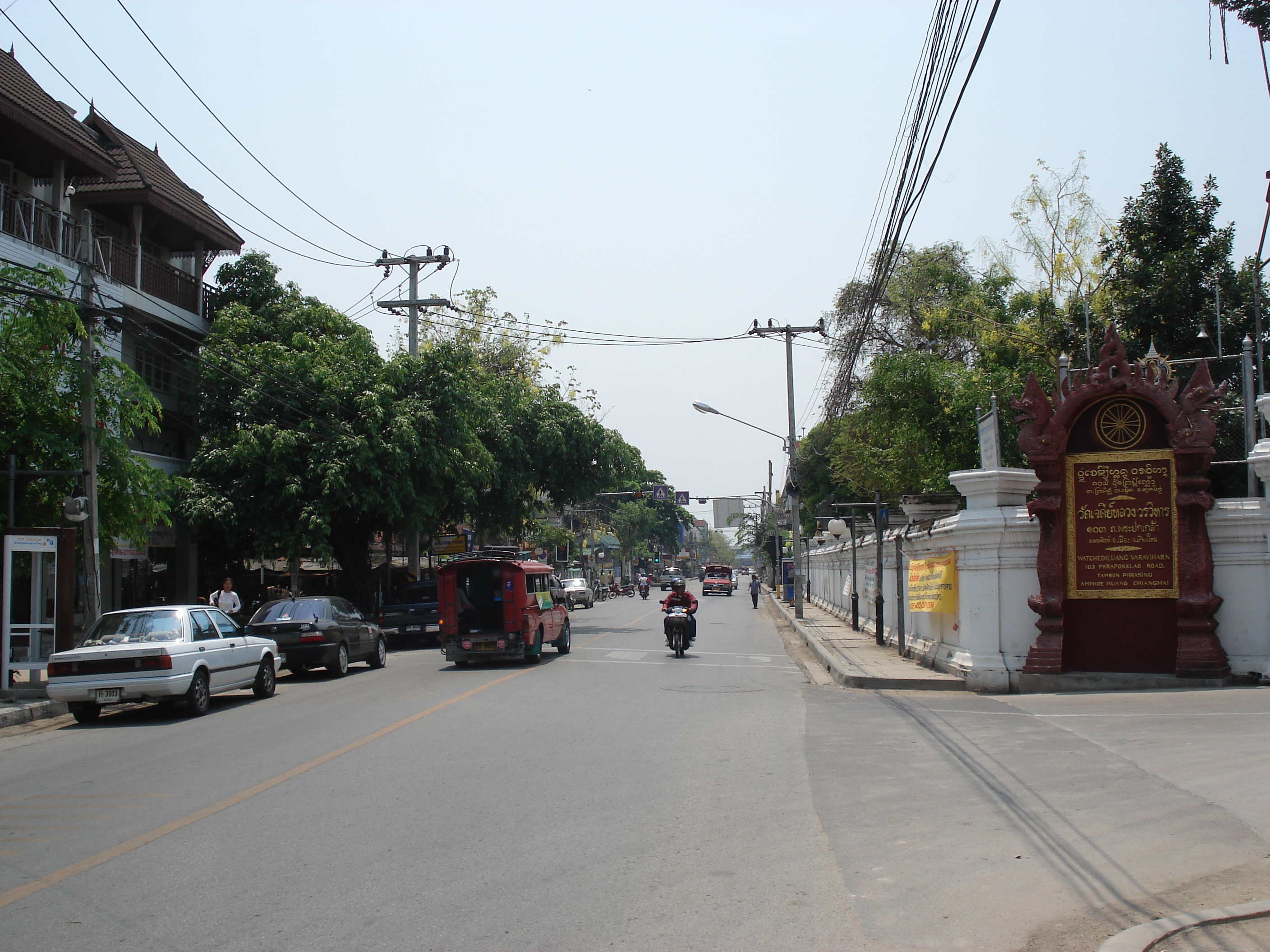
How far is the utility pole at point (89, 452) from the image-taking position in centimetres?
1554

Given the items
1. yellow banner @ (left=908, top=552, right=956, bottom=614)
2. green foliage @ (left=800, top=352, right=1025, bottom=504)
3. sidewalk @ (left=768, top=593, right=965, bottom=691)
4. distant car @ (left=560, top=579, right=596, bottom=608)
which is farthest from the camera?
distant car @ (left=560, top=579, right=596, bottom=608)

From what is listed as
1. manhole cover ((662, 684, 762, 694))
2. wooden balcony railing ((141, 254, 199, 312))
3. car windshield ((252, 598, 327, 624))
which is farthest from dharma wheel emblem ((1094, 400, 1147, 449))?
wooden balcony railing ((141, 254, 199, 312))

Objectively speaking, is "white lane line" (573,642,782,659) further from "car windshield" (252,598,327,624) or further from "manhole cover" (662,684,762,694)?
"car windshield" (252,598,327,624)

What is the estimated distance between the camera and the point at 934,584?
53.1 ft

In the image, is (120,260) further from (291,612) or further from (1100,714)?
(1100,714)

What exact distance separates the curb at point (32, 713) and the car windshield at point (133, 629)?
86 centimetres

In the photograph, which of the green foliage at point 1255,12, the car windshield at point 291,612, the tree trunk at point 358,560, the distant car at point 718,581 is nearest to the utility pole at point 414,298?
the tree trunk at point 358,560

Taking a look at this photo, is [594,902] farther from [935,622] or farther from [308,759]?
[935,622]

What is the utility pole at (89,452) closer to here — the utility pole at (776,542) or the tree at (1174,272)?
the tree at (1174,272)

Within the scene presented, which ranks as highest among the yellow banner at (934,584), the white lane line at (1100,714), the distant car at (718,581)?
the yellow banner at (934,584)

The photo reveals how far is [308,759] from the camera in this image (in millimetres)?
9609

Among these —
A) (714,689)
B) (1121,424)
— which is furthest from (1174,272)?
(714,689)

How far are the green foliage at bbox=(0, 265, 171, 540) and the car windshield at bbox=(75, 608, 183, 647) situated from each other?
382 cm

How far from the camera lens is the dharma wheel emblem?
46.1 ft
